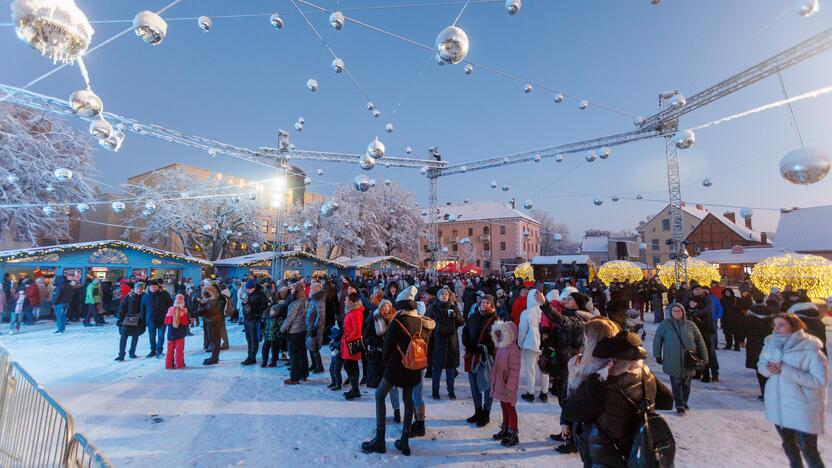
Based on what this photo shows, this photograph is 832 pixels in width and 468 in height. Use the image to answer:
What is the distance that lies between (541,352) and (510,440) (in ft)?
4.85

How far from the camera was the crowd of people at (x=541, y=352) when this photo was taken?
2.30m

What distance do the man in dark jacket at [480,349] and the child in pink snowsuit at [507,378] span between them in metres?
0.52

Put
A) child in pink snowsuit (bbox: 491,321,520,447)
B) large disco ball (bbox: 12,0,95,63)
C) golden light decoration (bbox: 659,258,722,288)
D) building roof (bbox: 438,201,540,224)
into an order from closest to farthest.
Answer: large disco ball (bbox: 12,0,95,63), child in pink snowsuit (bbox: 491,321,520,447), golden light decoration (bbox: 659,258,722,288), building roof (bbox: 438,201,540,224)

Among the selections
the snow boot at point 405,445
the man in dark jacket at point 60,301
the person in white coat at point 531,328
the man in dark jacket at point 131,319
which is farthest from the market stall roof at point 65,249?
the person in white coat at point 531,328

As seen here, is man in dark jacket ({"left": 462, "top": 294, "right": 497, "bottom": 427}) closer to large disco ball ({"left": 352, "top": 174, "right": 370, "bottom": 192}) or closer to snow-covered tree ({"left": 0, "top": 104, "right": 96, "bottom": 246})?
large disco ball ({"left": 352, "top": 174, "right": 370, "bottom": 192})

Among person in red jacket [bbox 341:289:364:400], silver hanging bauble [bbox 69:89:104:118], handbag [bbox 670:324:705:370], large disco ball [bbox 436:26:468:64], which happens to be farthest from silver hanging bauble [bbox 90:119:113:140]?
handbag [bbox 670:324:705:370]

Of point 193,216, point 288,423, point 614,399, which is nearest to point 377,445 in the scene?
point 288,423

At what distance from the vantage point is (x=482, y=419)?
492cm

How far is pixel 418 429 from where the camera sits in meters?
4.58

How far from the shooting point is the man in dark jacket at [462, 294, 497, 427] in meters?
4.93

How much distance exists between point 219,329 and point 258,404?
10.4ft

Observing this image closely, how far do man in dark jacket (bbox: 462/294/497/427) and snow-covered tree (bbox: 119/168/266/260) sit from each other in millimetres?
29313

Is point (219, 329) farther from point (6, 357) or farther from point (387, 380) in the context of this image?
point (387, 380)

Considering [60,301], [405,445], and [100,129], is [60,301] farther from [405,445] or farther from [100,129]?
[405,445]
